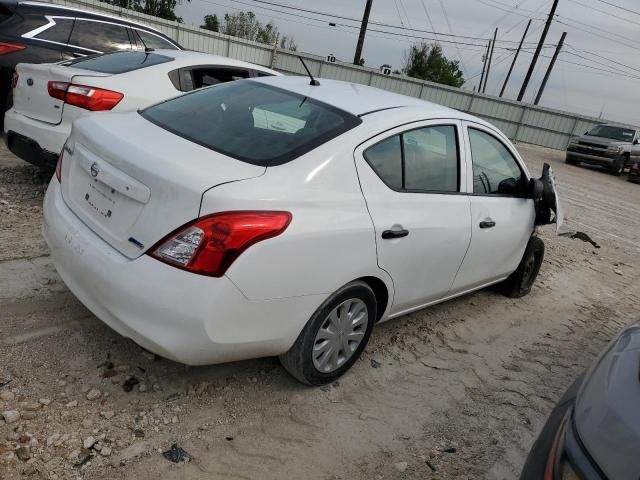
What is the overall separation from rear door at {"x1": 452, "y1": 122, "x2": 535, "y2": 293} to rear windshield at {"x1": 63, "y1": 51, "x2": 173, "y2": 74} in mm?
3242

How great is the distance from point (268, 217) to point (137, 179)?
24.9 inches

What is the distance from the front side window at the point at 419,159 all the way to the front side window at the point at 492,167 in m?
0.27

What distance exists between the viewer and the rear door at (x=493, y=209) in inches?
143

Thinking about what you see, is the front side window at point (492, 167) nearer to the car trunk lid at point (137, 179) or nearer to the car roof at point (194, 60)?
the car trunk lid at point (137, 179)

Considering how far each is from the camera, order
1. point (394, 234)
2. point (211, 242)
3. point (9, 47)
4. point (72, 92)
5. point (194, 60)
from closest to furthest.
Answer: point (211, 242), point (394, 234), point (72, 92), point (194, 60), point (9, 47)

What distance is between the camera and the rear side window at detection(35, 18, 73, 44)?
6.07 metres

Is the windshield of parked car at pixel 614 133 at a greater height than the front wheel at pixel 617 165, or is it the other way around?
the windshield of parked car at pixel 614 133

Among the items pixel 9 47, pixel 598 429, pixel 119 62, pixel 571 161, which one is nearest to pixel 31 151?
pixel 119 62

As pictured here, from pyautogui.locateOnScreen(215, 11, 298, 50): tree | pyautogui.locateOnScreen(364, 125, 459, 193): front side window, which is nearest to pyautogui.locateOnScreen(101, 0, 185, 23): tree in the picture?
pyautogui.locateOnScreen(215, 11, 298, 50): tree

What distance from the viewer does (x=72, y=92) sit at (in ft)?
14.8

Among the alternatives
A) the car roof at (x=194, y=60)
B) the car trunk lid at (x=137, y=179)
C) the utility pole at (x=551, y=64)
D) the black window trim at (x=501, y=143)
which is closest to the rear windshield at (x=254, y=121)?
the car trunk lid at (x=137, y=179)

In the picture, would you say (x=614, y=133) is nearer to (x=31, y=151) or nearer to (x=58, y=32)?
(x=58, y=32)

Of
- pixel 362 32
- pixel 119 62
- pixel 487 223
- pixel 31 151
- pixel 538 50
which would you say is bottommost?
pixel 31 151

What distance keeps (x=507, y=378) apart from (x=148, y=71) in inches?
164
